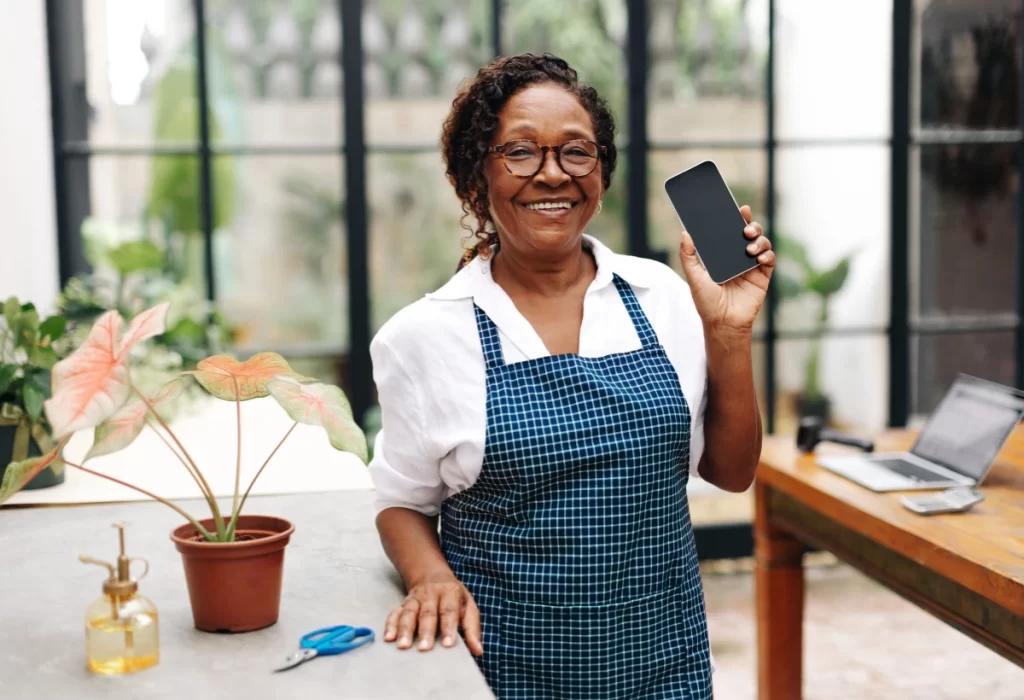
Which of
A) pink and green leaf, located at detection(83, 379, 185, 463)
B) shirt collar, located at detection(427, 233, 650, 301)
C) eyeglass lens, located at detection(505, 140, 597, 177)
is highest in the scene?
eyeglass lens, located at detection(505, 140, 597, 177)

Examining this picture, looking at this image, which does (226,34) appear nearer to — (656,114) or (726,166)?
(656,114)

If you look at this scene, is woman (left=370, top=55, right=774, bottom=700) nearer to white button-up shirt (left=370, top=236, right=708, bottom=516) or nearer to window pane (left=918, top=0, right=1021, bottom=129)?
white button-up shirt (left=370, top=236, right=708, bottom=516)

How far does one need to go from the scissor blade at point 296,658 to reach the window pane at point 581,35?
9.68ft

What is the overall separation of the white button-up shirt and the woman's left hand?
8cm

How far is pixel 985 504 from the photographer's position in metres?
2.20

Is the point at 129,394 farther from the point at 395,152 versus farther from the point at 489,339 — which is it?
the point at 395,152

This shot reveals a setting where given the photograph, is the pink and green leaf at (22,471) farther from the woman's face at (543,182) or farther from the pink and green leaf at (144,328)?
the woman's face at (543,182)

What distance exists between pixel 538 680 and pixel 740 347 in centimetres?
55

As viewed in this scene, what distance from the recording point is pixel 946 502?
2156 mm

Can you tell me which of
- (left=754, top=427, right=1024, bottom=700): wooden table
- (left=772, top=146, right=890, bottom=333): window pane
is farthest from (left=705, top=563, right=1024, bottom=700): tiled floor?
(left=772, top=146, right=890, bottom=333): window pane

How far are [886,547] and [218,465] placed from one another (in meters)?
1.45

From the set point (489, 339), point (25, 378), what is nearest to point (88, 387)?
point (489, 339)

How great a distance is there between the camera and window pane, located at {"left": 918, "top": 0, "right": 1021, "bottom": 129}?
13.4 ft

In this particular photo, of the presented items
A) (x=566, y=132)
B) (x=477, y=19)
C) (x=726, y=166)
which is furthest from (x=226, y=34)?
(x=566, y=132)
